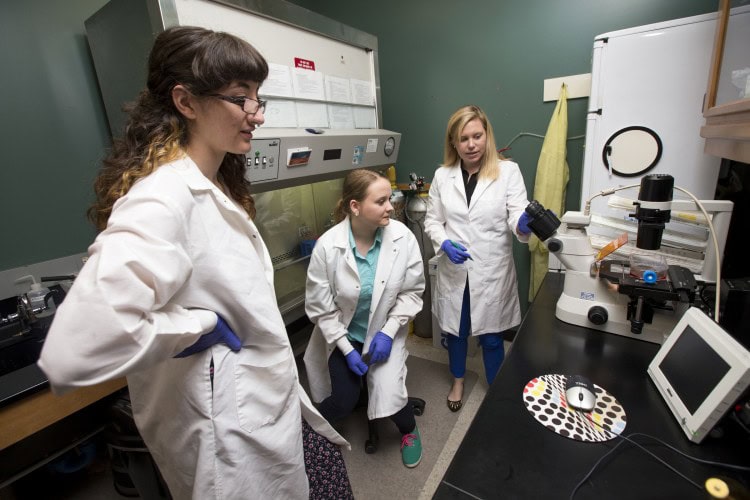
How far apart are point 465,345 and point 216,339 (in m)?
1.44

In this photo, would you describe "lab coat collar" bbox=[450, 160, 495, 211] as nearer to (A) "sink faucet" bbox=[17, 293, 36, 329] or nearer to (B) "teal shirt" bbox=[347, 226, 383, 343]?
(B) "teal shirt" bbox=[347, 226, 383, 343]

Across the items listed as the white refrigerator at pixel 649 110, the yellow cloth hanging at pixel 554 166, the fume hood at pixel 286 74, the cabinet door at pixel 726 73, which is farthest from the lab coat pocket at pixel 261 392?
the yellow cloth hanging at pixel 554 166

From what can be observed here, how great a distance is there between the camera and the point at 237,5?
4.56 feet

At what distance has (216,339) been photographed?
29.0 inches

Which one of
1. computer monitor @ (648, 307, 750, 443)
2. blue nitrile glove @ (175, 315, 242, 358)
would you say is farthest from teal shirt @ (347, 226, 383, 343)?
computer monitor @ (648, 307, 750, 443)

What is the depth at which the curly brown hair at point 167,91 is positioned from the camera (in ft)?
2.30

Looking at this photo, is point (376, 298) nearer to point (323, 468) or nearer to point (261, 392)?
point (323, 468)

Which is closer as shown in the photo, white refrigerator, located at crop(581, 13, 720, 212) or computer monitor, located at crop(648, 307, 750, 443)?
computer monitor, located at crop(648, 307, 750, 443)

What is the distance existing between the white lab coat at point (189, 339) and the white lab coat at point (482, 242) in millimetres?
1006

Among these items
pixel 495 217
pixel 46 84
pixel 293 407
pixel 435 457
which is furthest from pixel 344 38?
pixel 435 457

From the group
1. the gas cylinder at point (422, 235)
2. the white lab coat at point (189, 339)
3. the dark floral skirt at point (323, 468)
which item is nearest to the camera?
the white lab coat at point (189, 339)

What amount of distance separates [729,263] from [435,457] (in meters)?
1.43

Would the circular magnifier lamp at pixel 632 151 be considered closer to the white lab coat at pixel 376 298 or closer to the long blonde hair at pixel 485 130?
the long blonde hair at pixel 485 130

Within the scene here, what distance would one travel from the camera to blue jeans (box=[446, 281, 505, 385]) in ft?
5.86
